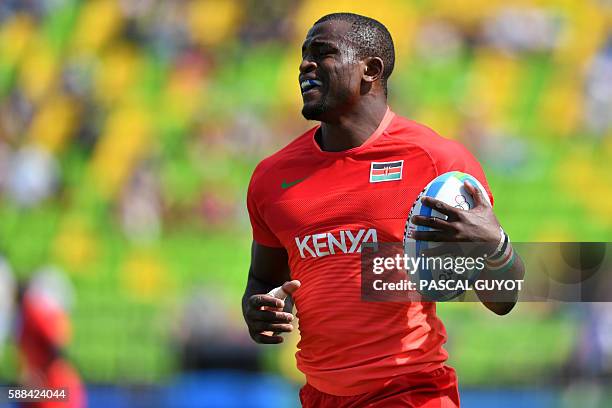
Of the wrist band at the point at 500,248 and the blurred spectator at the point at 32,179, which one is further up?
the blurred spectator at the point at 32,179

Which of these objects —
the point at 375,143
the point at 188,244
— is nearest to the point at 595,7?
the point at 188,244

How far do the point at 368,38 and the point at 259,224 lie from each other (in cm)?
→ 98

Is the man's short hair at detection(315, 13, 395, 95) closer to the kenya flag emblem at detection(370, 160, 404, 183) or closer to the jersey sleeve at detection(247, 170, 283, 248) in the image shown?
the kenya flag emblem at detection(370, 160, 404, 183)

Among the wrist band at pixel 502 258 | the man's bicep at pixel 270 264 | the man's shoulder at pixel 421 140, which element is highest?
the man's shoulder at pixel 421 140

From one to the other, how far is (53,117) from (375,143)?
879 centimetres

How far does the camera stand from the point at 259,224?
14.2ft

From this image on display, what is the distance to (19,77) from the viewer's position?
12.4 metres

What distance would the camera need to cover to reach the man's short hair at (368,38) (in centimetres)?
419

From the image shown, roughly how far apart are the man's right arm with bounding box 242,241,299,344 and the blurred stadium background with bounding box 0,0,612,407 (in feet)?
18.6

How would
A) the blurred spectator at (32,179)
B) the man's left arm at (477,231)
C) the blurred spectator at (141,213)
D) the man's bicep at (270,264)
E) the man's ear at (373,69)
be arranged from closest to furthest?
the man's left arm at (477,231)
the man's ear at (373,69)
the man's bicep at (270,264)
the blurred spectator at (141,213)
the blurred spectator at (32,179)

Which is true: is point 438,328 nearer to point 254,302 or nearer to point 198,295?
point 254,302

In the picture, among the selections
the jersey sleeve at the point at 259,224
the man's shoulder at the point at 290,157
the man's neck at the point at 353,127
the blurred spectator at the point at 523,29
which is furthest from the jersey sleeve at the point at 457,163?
the blurred spectator at the point at 523,29

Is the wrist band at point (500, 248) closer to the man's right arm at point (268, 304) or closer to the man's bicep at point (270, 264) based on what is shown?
the man's right arm at point (268, 304)

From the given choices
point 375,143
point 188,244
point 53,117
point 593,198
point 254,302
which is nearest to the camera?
point 254,302
